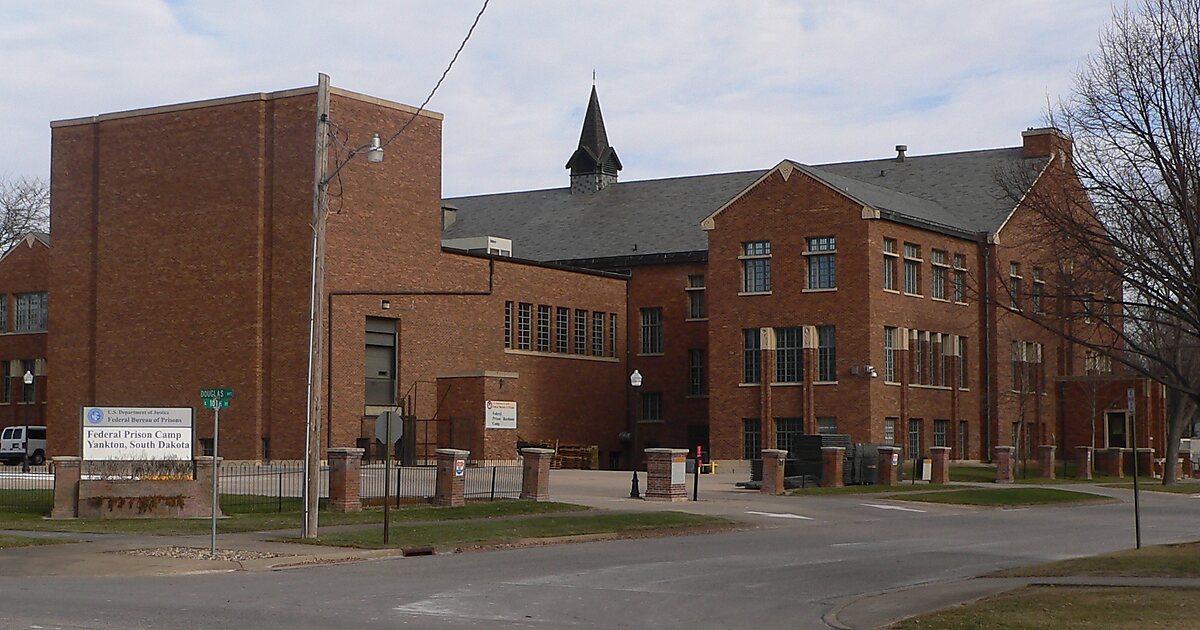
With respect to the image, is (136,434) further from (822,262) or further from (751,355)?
(822,262)

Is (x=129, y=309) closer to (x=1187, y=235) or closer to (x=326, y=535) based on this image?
(x=326, y=535)

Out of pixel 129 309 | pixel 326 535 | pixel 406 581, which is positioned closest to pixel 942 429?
pixel 129 309

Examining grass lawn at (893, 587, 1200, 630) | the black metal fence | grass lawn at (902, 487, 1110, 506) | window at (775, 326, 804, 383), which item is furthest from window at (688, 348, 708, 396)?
grass lawn at (893, 587, 1200, 630)

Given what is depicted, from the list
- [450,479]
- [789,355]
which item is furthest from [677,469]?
[789,355]

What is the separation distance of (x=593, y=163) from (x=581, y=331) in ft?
46.0

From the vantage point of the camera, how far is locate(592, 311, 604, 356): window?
66750mm

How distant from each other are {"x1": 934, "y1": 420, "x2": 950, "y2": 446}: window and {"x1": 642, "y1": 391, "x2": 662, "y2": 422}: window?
1288 cm

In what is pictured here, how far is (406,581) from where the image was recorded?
20.0 meters

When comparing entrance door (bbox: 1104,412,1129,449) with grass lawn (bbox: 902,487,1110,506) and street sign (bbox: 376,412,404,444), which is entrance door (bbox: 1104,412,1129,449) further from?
street sign (bbox: 376,412,404,444)

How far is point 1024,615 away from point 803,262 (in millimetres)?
43217

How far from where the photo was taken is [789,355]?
5900cm

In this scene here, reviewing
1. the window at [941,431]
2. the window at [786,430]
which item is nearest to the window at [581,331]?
the window at [786,430]

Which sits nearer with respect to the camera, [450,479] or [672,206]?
[450,479]

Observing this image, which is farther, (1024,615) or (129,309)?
(129,309)
